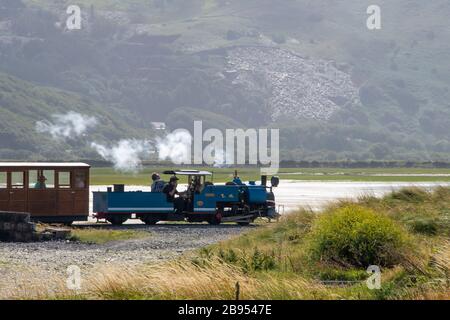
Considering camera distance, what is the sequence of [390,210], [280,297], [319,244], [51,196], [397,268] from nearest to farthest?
[280,297]
[397,268]
[319,244]
[390,210]
[51,196]

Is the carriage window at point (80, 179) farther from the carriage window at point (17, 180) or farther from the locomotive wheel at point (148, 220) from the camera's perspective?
the locomotive wheel at point (148, 220)

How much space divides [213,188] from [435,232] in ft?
58.9

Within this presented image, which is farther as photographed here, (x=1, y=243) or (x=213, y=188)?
(x=213, y=188)

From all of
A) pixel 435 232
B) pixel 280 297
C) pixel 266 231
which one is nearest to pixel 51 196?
pixel 266 231

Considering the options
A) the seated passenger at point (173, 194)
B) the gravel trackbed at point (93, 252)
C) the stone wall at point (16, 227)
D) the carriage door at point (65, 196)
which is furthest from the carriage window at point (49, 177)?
the stone wall at point (16, 227)

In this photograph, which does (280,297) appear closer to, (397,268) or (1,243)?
(397,268)

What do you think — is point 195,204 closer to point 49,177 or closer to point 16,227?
point 49,177

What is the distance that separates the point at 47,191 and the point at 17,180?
131cm

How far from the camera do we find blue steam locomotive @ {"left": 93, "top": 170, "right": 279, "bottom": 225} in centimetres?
4678

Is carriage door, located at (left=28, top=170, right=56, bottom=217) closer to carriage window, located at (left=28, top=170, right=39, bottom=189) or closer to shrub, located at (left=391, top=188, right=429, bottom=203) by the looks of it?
carriage window, located at (left=28, top=170, right=39, bottom=189)

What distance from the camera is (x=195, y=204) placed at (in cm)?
4750

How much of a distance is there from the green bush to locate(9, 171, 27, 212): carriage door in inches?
741
